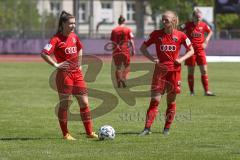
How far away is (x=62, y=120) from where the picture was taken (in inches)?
522

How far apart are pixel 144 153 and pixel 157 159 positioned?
0.57 metres

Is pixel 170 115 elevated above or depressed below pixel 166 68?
below

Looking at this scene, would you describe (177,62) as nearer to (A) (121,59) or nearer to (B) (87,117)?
(B) (87,117)

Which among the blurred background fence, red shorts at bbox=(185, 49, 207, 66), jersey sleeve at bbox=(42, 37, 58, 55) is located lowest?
the blurred background fence

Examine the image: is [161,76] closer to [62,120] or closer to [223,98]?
[62,120]

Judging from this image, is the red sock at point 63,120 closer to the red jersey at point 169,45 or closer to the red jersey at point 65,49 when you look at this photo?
the red jersey at point 65,49

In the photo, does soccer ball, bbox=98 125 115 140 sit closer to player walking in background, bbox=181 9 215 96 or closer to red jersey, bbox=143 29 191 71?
red jersey, bbox=143 29 191 71

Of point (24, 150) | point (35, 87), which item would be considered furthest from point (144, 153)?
point (35, 87)

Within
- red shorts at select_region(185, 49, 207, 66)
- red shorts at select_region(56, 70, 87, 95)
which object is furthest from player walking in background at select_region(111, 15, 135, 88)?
red shorts at select_region(56, 70, 87, 95)

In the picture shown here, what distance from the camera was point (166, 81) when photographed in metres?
13.8

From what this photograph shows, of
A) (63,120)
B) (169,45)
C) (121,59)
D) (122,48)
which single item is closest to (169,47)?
(169,45)

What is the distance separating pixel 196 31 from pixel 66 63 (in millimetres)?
9408

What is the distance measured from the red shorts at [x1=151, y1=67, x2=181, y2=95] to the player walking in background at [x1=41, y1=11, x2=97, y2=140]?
4.45 ft

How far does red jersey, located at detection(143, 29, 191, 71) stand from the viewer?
13.8 m
